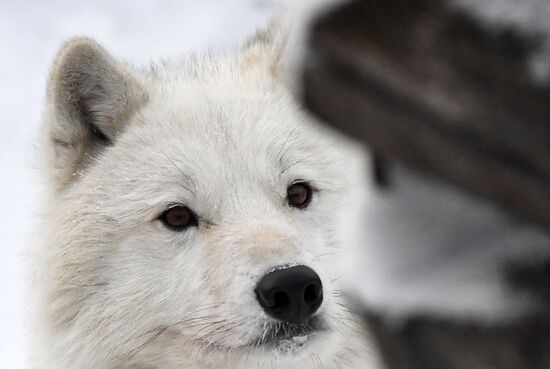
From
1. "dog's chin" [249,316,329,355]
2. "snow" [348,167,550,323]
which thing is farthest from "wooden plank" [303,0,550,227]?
"dog's chin" [249,316,329,355]

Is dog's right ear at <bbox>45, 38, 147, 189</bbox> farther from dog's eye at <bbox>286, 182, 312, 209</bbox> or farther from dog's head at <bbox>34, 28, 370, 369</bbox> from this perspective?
dog's eye at <bbox>286, 182, 312, 209</bbox>

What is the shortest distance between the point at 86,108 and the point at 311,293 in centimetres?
154

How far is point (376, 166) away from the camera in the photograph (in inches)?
54.8

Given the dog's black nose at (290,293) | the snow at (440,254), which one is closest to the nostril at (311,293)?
the dog's black nose at (290,293)

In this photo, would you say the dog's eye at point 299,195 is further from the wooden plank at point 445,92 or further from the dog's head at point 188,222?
the wooden plank at point 445,92

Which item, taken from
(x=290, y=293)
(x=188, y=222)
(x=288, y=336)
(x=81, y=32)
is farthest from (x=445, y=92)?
(x=81, y=32)

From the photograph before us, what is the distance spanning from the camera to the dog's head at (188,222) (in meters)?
2.86

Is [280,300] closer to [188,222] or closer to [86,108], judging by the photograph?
[188,222]

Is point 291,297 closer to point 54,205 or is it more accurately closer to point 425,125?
point 54,205

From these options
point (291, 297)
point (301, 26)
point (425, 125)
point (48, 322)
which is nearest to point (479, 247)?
point (425, 125)

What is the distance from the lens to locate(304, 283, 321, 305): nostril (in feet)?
9.11

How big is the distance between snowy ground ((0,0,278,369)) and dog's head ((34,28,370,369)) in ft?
14.5

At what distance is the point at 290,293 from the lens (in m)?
2.72

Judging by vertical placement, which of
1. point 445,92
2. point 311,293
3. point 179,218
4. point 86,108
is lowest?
point 311,293
